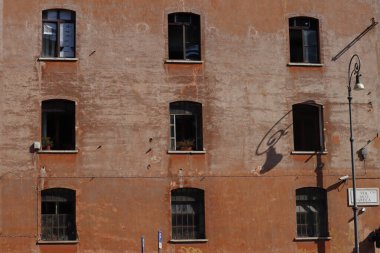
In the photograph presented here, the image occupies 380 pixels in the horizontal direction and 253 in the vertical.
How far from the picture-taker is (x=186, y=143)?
92.7 feet

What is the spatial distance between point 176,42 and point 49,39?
4670 mm

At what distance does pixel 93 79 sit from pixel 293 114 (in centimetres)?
764

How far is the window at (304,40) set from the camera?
29781 mm

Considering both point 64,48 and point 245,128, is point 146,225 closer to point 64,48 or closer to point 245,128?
point 245,128

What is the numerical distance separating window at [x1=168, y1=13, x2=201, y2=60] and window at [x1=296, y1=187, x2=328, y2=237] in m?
6.48

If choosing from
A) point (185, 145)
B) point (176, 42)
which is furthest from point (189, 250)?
point (176, 42)

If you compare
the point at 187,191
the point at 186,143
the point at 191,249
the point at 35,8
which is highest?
the point at 35,8

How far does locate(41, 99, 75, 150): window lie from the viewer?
A: 1091 inches

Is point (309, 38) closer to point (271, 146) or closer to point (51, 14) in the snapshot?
point (271, 146)

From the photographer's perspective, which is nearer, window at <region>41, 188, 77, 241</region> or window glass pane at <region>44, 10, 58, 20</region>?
window at <region>41, 188, 77, 241</region>

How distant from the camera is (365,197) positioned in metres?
29.0

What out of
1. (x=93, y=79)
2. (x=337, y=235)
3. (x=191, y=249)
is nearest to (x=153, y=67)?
(x=93, y=79)

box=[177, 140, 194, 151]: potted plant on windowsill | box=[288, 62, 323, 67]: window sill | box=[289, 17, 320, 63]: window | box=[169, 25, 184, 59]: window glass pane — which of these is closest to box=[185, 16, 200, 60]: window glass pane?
box=[169, 25, 184, 59]: window glass pane

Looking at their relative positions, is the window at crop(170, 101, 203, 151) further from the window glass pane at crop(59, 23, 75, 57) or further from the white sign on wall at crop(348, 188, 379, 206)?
the white sign on wall at crop(348, 188, 379, 206)
